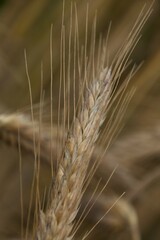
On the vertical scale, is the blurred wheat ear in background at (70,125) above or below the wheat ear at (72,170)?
above

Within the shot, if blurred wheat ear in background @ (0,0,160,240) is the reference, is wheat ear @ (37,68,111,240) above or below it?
below

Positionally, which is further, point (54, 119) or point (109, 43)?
point (109, 43)

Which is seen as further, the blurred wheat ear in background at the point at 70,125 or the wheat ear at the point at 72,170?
the blurred wheat ear in background at the point at 70,125

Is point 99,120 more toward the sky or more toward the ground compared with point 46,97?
more toward the ground

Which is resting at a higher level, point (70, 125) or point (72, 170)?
point (70, 125)

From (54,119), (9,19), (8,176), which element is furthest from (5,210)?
(9,19)

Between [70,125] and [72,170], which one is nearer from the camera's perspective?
[72,170]

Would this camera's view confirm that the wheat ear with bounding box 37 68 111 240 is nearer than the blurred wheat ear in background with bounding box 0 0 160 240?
Yes

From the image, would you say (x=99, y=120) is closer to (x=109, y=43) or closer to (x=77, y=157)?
(x=77, y=157)
